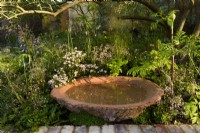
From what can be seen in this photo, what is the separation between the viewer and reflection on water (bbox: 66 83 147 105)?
404cm

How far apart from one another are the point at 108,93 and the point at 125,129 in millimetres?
825

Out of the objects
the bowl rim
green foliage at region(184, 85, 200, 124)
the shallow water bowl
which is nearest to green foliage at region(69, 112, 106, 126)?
the shallow water bowl

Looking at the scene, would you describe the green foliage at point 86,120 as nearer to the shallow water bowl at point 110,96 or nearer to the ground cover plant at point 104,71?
the ground cover plant at point 104,71

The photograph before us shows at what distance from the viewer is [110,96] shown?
422cm

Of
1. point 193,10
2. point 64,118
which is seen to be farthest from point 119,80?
point 193,10

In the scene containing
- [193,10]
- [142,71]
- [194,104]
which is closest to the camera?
[194,104]

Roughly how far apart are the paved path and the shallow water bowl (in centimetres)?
14

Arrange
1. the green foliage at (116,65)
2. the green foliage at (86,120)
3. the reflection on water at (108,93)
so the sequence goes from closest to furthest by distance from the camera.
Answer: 1. the green foliage at (86,120)
2. the reflection on water at (108,93)
3. the green foliage at (116,65)

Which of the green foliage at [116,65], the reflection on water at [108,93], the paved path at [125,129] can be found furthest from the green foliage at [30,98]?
the green foliage at [116,65]

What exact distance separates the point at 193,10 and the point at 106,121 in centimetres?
394

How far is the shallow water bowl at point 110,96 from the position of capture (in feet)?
11.7

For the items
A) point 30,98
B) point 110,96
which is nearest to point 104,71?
point 110,96

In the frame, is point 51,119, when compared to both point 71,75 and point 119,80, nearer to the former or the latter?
point 71,75

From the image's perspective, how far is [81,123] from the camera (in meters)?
3.81
